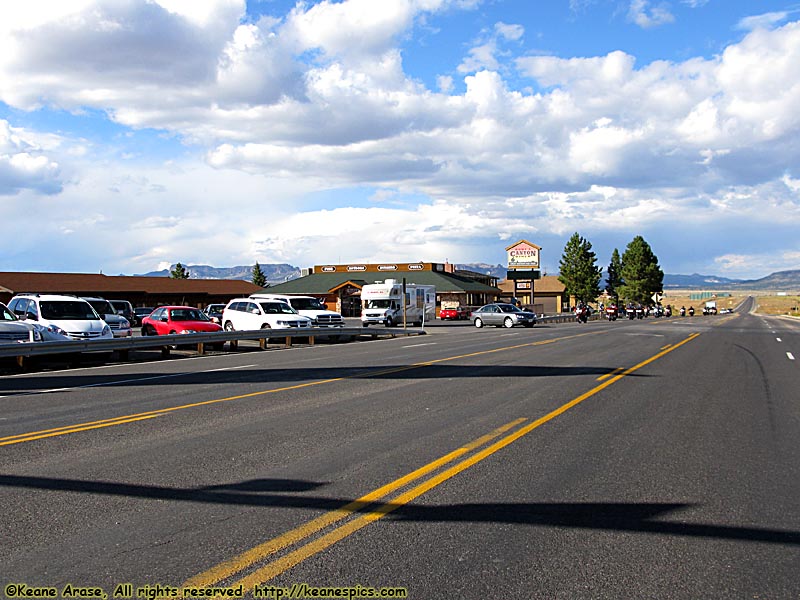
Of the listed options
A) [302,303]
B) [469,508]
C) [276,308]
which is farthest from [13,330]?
[302,303]

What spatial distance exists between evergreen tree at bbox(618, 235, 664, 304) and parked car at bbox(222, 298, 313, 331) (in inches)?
3823

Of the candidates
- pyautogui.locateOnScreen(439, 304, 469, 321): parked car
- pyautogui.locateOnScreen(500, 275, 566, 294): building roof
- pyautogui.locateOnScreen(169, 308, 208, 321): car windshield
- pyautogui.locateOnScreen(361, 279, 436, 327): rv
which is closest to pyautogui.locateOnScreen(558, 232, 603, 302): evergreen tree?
pyautogui.locateOnScreen(500, 275, 566, 294): building roof

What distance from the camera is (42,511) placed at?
602 cm

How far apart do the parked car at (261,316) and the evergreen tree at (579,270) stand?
79501 mm

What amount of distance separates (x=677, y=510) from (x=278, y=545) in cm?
321

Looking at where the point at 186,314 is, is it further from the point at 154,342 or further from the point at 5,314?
the point at 5,314

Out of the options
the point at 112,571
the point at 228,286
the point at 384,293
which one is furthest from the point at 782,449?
the point at 228,286

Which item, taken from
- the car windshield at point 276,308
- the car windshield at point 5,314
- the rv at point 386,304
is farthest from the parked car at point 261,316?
the rv at point 386,304

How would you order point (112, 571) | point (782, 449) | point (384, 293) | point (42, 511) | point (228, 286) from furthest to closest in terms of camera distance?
point (228, 286)
point (384, 293)
point (782, 449)
point (42, 511)
point (112, 571)

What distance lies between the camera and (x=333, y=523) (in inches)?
223

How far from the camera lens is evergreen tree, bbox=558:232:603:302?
349 feet

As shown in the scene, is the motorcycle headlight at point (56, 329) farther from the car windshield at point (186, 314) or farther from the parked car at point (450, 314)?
the parked car at point (450, 314)

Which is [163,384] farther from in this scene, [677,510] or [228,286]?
[228,286]

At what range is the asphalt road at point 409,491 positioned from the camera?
477 centimetres
